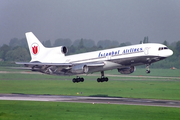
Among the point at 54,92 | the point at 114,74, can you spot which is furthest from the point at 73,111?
the point at 114,74

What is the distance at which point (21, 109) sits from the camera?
4650 centimetres

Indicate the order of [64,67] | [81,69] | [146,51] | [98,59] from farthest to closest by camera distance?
[64,67], [98,59], [81,69], [146,51]

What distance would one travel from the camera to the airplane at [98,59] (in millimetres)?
53469

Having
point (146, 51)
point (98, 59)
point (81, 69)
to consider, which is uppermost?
point (146, 51)

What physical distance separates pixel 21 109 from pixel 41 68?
1819 centimetres

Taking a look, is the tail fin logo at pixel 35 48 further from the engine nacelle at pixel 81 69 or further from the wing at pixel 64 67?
the engine nacelle at pixel 81 69

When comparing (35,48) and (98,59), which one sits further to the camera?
(35,48)

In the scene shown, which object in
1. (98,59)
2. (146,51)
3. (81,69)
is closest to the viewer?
(146,51)

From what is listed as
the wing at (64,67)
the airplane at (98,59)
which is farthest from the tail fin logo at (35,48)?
the wing at (64,67)

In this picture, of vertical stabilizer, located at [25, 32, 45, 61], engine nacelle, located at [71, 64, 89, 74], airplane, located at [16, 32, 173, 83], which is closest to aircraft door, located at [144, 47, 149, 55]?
airplane, located at [16, 32, 173, 83]

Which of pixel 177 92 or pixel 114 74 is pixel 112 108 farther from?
pixel 114 74

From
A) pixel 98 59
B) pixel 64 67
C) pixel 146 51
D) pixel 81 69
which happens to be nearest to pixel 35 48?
pixel 64 67

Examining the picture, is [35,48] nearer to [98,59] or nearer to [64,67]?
[64,67]

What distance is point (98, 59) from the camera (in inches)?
2286
